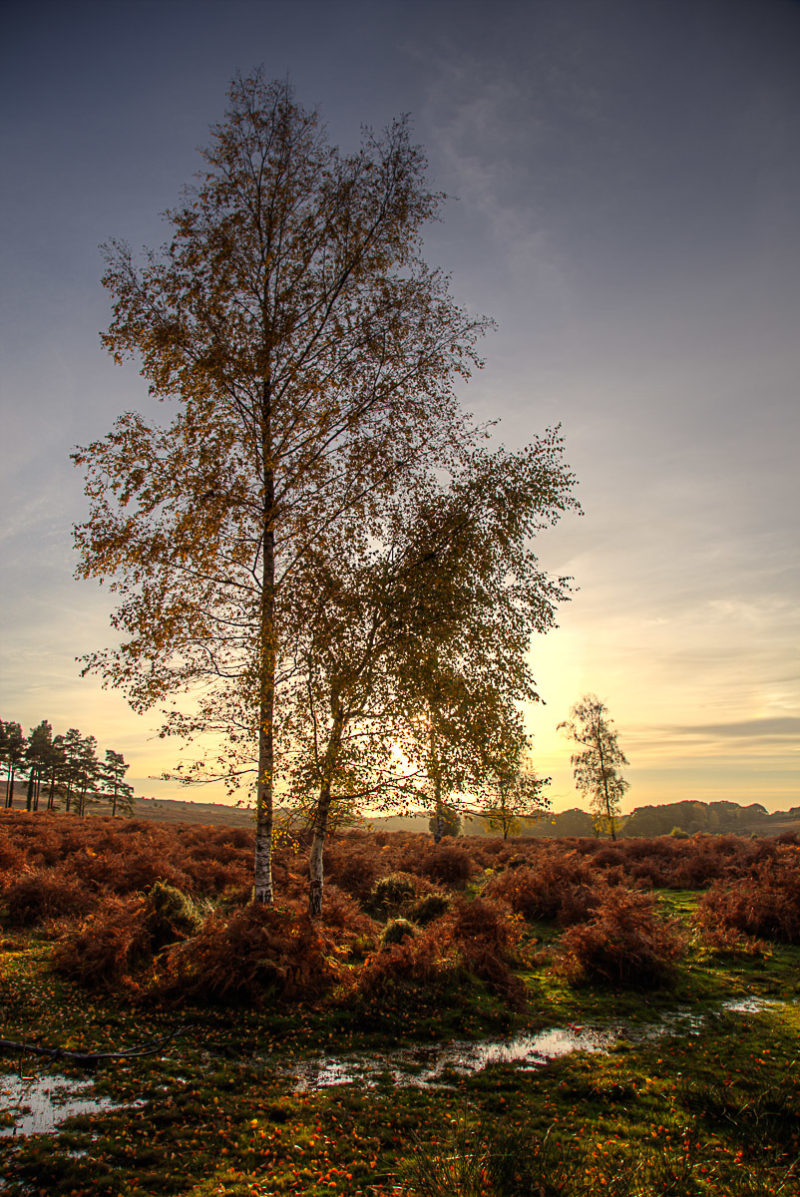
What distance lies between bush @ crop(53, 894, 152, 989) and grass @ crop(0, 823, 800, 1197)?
1.47 feet

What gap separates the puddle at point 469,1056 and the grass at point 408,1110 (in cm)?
20

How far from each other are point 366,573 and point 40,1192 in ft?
31.6

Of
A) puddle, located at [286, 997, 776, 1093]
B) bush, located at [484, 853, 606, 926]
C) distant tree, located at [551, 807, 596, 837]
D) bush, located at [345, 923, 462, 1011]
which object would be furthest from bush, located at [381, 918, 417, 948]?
distant tree, located at [551, 807, 596, 837]

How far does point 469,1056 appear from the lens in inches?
319

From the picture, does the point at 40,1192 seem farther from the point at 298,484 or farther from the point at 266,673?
the point at 298,484

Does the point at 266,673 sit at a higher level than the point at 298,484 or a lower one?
lower

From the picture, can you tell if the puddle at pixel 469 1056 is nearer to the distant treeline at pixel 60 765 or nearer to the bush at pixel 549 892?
the bush at pixel 549 892

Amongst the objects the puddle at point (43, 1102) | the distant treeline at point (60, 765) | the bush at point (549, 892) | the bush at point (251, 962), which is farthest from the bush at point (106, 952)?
the distant treeline at point (60, 765)

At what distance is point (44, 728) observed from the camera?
6881 cm

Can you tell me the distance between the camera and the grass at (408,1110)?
4516 mm

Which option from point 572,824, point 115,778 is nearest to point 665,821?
point 572,824

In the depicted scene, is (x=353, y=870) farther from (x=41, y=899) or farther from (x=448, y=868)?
(x=41, y=899)

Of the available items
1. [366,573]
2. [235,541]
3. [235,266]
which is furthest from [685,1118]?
[235,266]

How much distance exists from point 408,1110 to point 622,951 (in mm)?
7251
